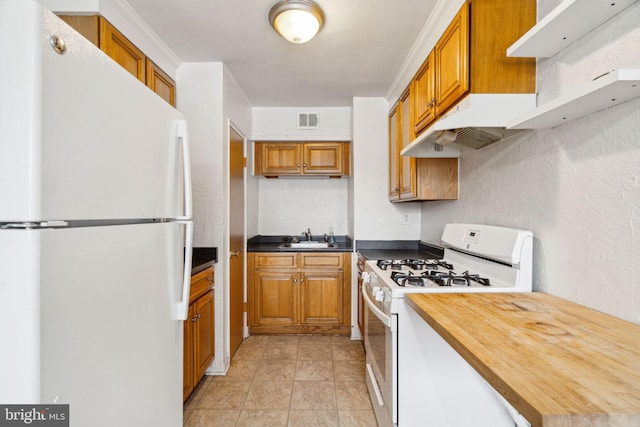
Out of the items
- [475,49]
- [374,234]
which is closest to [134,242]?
[475,49]

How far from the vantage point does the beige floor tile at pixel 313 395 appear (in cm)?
193

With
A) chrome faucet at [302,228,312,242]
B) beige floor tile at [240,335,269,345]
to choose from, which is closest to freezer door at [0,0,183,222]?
beige floor tile at [240,335,269,345]

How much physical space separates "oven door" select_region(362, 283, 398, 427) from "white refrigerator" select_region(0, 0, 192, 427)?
909 mm

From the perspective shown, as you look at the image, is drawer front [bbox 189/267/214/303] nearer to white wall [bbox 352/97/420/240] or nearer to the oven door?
the oven door

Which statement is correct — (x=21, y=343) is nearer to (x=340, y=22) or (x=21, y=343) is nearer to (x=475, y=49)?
(x=475, y=49)

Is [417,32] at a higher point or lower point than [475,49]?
higher

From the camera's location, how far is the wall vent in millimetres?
3266

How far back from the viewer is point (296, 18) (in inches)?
64.1

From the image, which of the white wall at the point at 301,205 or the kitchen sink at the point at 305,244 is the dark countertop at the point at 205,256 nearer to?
the kitchen sink at the point at 305,244

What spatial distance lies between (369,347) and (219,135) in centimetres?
189

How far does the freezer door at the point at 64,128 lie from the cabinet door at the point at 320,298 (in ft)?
7.05

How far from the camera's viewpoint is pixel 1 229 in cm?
58

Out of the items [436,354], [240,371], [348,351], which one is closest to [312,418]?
[240,371]

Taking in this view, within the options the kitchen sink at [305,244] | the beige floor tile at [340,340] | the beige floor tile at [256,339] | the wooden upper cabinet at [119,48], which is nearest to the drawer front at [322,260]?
the kitchen sink at [305,244]
